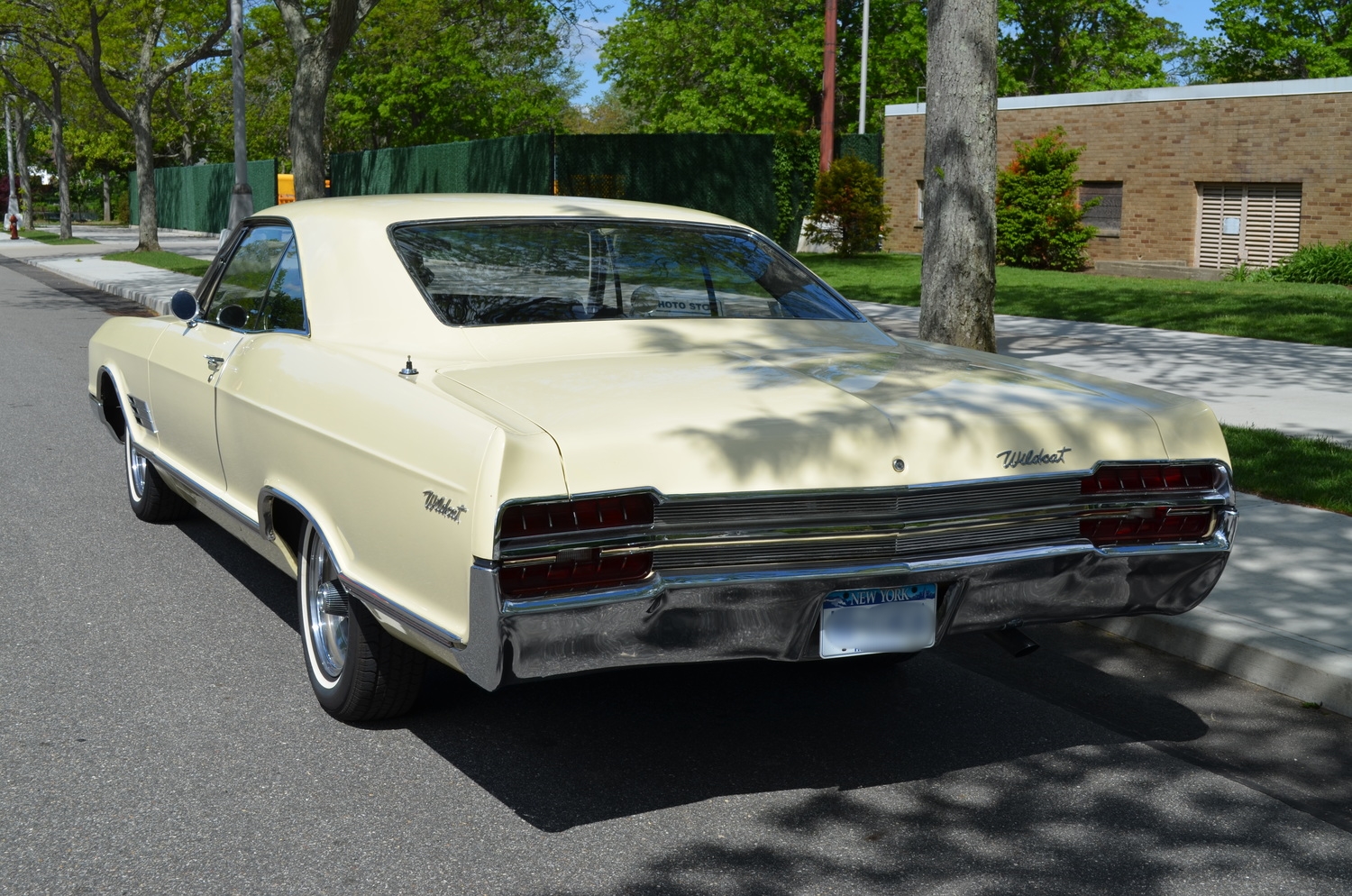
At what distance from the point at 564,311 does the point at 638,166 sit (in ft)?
82.2

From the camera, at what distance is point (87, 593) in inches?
224

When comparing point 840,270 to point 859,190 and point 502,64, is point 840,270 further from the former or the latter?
point 502,64

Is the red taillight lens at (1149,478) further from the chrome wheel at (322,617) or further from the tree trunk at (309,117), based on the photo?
the tree trunk at (309,117)

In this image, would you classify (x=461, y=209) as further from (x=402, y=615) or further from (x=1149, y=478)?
(x=1149, y=478)

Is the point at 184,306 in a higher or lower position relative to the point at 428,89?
lower

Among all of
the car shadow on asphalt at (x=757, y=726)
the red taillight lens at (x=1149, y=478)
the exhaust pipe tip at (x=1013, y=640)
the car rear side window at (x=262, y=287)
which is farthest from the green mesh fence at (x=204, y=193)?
the red taillight lens at (x=1149, y=478)

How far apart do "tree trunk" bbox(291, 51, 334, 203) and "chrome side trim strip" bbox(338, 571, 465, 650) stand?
17195 millimetres

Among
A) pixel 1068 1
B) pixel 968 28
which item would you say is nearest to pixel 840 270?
pixel 968 28

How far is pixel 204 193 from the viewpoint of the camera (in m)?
48.5

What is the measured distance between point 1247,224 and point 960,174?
2012 cm

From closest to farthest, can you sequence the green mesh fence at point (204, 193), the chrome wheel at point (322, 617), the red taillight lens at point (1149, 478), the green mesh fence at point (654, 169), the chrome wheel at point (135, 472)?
the red taillight lens at point (1149, 478)
the chrome wheel at point (322, 617)
the chrome wheel at point (135, 472)
the green mesh fence at point (654, 169)
the green mesh fence at point (204, 193)

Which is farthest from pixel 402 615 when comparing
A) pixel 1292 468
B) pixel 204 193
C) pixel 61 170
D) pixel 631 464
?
pixel 61 170

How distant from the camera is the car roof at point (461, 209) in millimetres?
4832

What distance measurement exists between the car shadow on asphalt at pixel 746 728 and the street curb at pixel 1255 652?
378 mm
